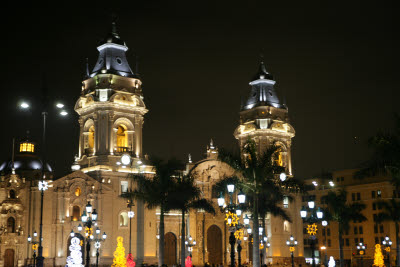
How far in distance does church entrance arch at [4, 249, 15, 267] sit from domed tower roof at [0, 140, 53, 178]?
11.5m

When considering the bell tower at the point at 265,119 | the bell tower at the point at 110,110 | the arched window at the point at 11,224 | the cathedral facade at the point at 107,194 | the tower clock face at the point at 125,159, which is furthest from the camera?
the bell tower at the point at 265,119

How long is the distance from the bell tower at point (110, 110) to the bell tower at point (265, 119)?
18939mm

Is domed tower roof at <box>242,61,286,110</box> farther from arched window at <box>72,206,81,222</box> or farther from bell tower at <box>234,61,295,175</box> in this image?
arched window at <box>72,206,81,222</box>

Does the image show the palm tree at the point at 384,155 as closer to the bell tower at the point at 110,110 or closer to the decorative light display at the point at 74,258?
the decorative light display at the point at 74,258

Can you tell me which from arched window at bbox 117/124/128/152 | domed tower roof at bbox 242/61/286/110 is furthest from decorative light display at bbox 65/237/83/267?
domed tower roof at bbox 242/61/286/110

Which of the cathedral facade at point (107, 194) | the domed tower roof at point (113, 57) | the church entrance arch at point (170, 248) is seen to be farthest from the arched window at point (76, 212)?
the domed tower roof at point (113, 57)

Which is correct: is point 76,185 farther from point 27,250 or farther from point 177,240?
point 177,240

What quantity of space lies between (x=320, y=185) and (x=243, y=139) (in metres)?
23.9

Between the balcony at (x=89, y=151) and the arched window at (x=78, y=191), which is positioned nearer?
the arched window at (x=78, y=191)

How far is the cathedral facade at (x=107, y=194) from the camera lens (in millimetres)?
65938

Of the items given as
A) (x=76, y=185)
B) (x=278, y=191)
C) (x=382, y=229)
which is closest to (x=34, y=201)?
(x=76, y=185)

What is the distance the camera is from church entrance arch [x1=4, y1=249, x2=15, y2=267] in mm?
64688

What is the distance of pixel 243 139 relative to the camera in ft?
292

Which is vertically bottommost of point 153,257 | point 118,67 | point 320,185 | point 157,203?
point 153,257
